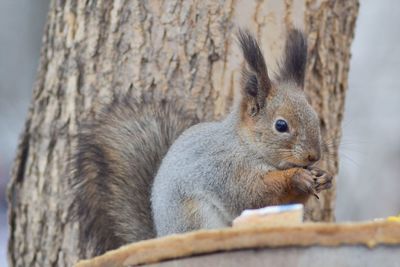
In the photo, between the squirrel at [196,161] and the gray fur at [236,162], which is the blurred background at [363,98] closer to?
the squirrel at [196,161]

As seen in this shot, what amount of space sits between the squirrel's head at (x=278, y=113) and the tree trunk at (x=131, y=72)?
10.5 inches

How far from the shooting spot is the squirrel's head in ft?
7.48

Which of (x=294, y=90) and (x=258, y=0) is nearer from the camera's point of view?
A: (x=294, y=90)

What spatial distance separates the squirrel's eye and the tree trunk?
1.13 feet

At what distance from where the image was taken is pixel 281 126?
232cm

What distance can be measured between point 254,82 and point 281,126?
0.36 feet

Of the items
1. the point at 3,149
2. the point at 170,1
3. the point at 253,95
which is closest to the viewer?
the point at 253,95

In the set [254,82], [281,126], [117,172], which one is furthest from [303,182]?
[117,172]

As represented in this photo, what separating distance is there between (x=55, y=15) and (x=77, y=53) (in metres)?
0.16

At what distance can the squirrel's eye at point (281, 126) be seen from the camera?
2.31m

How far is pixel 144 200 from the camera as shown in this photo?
2.53m

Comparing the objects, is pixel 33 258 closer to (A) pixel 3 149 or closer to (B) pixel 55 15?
(B) pixel 55 15

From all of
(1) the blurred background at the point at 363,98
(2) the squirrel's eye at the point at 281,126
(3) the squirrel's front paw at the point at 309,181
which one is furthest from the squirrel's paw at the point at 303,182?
(1) the blurred background at the point at 363,98

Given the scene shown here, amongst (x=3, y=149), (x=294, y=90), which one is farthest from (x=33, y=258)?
(x=3, y=149)
